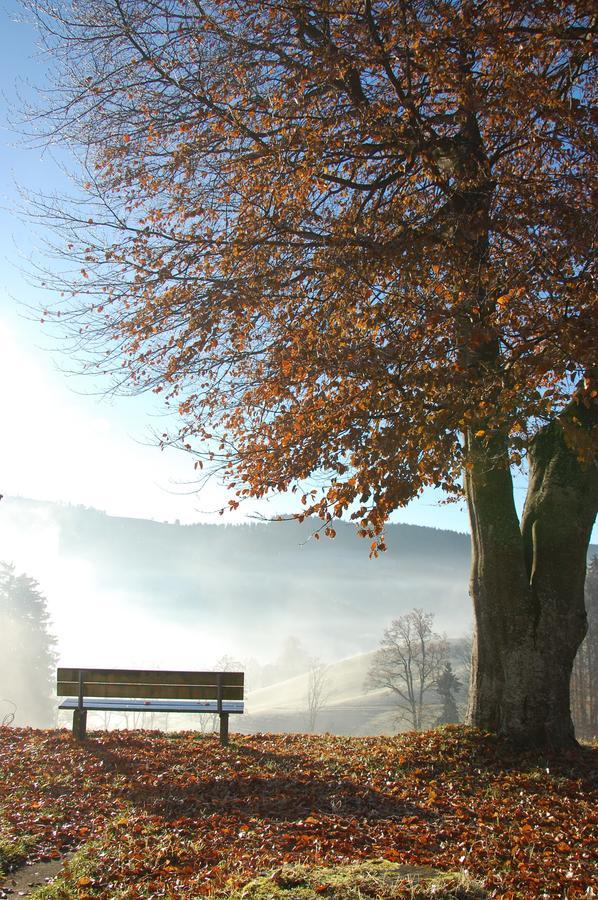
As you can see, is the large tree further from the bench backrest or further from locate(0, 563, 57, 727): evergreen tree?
locate(0, 563, 57, 727): evergreen tree

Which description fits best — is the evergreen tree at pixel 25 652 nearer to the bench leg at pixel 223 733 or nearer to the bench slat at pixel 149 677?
the bench slat at pixel 149 677

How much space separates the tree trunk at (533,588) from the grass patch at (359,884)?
214 inches

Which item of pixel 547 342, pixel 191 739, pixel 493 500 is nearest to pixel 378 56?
pixel 547 342

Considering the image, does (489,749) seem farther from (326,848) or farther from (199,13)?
(199,13)

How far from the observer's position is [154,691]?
11109 millimetres

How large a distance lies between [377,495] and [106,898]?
5347 millimetres

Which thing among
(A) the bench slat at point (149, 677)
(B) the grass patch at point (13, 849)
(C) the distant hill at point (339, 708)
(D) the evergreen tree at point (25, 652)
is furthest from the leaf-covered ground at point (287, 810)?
(C) the distant hill at point (339, 708)

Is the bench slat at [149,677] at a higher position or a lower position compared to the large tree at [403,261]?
lower

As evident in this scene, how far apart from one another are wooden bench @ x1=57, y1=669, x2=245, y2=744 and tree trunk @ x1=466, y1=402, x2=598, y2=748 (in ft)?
13.4

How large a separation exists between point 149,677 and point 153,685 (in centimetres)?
15

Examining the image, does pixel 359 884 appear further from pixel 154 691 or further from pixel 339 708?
pixel 339 708

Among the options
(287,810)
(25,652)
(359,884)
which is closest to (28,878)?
(287,810)

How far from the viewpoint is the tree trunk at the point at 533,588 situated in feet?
31.2

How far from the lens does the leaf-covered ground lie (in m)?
5.23
